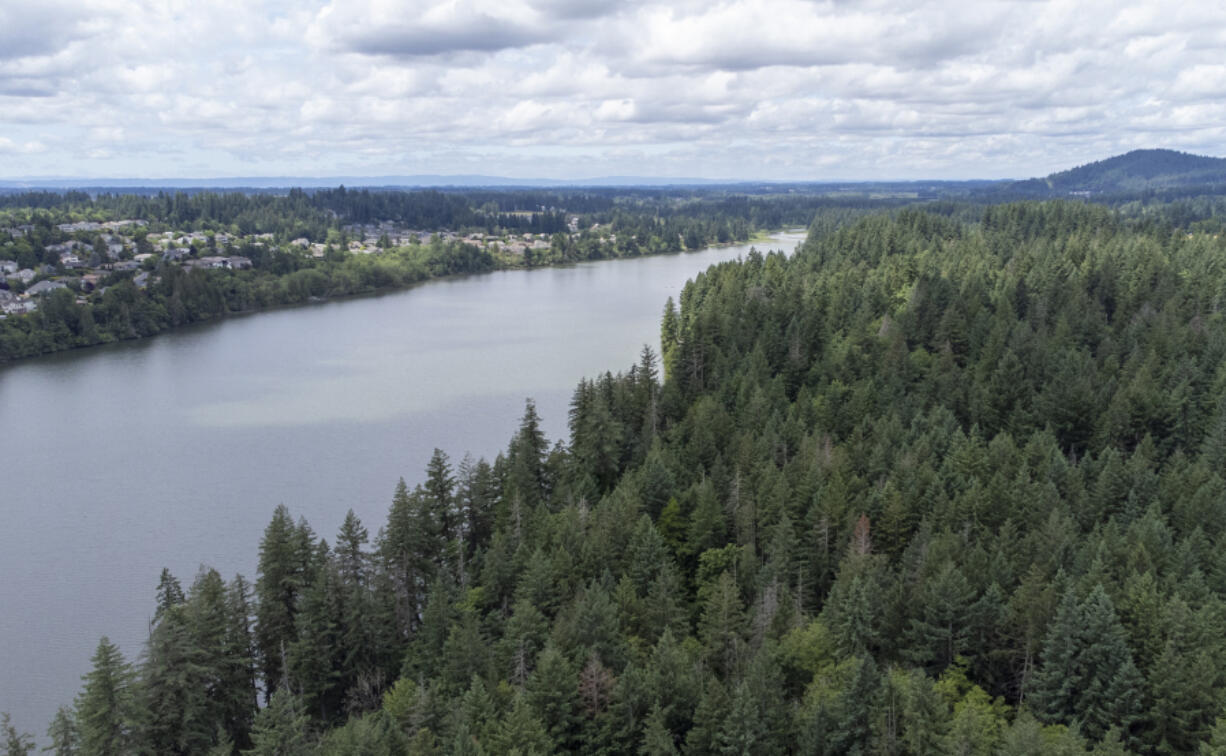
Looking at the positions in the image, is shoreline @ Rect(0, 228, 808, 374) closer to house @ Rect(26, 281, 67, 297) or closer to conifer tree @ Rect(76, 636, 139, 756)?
house @ Rect(26, 281, 67, 297)

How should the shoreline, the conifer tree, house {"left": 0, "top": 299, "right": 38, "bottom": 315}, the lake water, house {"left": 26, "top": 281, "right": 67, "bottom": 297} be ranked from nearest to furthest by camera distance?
the conifer tree → the lake water → the shoreline → house {"left": 0, "top": 299, "right": 38, "bottom": 315} → house {"left": 26, "top": 281, "right": 67, "bottom": 297}

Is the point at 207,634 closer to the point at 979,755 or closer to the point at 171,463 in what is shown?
the point at 979,755

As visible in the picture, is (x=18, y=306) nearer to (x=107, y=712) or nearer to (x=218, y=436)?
(x=218, y=436)

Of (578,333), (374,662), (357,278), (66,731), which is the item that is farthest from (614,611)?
(357,278)

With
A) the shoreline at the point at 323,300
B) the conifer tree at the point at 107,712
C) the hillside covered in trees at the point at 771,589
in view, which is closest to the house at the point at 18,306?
the shoreline at the point at 323,300

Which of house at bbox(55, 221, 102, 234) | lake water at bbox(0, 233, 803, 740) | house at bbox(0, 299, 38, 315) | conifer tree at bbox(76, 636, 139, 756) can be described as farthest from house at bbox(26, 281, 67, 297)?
conifer tree at bbox(76, 636, 139, 756)

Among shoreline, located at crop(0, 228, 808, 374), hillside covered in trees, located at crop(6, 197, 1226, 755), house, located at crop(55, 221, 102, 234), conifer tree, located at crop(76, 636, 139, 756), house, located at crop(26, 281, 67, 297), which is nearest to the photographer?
hillside covered in trees, located at crop(6, 197, 1226, 755)

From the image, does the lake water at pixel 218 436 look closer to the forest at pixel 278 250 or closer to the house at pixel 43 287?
the forest at pixel 278 250
